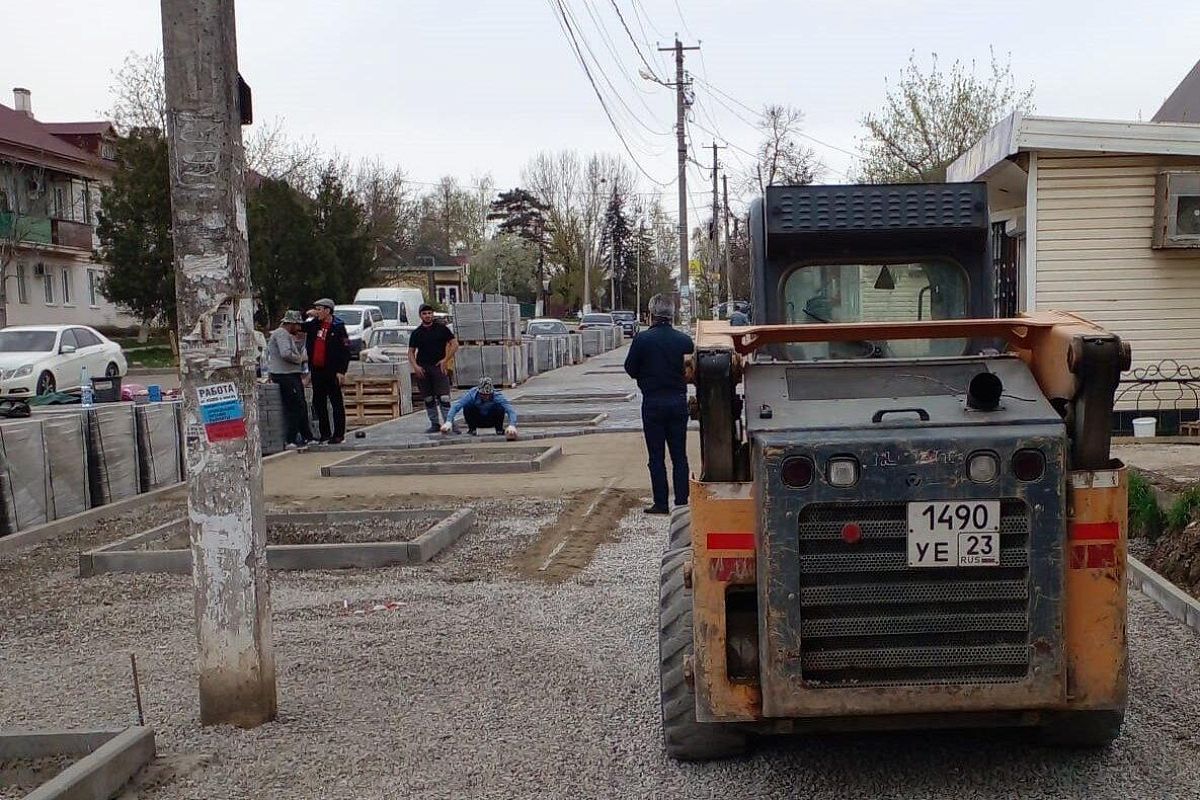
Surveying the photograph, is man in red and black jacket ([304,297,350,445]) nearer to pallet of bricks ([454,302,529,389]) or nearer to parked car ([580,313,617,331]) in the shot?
pallet of bricks ([454,302,529,389])

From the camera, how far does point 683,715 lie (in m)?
4.65

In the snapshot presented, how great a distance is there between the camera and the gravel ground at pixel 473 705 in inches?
181

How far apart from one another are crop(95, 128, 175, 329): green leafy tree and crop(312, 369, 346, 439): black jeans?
2641 cm

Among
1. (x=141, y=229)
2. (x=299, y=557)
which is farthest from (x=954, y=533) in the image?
(x=141, y=229)

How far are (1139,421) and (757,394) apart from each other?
1123 cm

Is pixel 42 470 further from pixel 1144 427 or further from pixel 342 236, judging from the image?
pixel 342 236

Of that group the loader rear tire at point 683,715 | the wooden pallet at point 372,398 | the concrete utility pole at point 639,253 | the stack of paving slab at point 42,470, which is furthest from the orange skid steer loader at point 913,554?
the concrete utility pole at point 639,253

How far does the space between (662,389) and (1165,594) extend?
4.28 metres

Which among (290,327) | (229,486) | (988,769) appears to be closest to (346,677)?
(229,486)

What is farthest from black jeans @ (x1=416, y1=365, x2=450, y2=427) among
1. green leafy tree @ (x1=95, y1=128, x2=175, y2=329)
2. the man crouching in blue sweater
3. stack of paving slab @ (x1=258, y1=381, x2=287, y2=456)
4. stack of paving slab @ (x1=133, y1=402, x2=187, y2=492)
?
green leafy tree @ (x1=95, y1=128, x2=175, y2=329)

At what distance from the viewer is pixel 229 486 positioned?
521cm

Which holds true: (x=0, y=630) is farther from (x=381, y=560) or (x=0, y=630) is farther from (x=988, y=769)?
(x=988, y=769)

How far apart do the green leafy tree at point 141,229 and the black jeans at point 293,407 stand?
26433mm

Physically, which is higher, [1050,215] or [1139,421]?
[1050,215]
